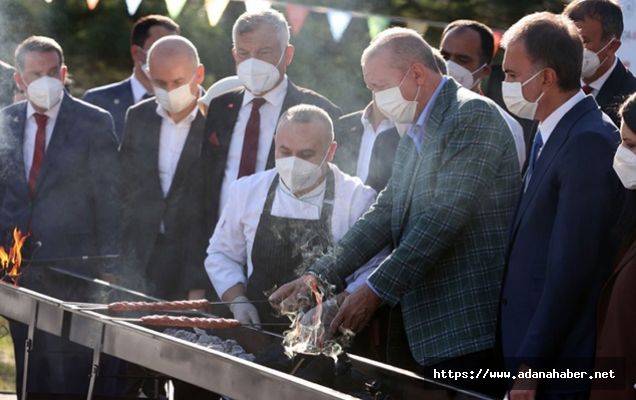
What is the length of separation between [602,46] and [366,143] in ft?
4.42

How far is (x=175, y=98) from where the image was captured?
7.07 m

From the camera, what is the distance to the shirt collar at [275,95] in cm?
663

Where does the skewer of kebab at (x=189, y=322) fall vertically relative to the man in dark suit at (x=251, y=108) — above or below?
below

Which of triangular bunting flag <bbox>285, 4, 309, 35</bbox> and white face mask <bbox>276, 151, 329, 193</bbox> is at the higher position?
triangular bunting flag <bbox>285, 4, 309, 35</bbox>

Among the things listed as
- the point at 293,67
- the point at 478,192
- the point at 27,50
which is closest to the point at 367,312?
the point at 478,192

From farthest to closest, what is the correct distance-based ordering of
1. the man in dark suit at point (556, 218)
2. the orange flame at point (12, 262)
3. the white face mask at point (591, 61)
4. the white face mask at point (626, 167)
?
the orange flame at point (12, 262) < the white face mask at point (591, 61) < the man in dark suit at point (556, 218) < the white face mask at point (626, 167)

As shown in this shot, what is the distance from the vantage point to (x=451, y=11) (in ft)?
43.6

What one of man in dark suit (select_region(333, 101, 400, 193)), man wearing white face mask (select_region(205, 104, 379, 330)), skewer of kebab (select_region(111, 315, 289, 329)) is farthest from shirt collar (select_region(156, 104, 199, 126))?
skewer of kebab (select_region(111, 315, 289, 329))

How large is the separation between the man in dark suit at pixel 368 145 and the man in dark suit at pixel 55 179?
5.18 ft

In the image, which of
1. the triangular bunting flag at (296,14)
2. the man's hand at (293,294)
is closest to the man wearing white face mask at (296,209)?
the man's hand at (293,294)

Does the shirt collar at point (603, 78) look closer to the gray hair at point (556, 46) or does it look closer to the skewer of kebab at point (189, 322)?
the gray hair at point (556, 46)

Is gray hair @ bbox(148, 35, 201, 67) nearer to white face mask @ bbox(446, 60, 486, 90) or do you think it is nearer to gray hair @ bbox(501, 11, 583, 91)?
white face mask @ bbox(446, 60, 486, 90)

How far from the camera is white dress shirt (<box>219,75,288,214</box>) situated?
659 centimetres

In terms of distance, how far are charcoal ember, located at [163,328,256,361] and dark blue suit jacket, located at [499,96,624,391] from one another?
4.27 ft
